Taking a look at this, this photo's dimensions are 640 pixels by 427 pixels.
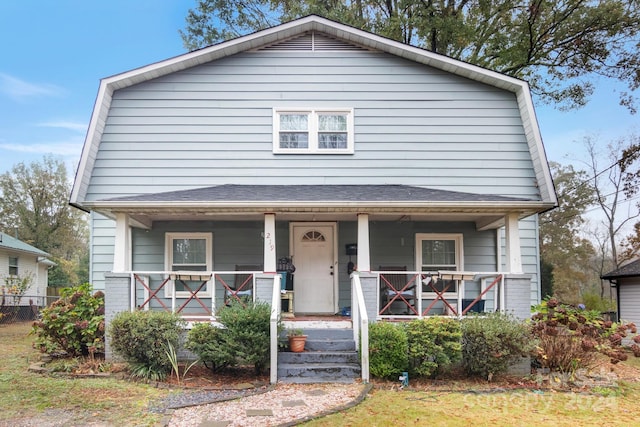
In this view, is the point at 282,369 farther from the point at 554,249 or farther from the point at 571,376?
the point at 554,249

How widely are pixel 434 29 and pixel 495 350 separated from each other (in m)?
12.7

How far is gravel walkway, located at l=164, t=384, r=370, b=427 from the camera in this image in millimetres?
5449

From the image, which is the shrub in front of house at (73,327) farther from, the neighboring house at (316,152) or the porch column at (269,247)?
the porch column at (269,247)

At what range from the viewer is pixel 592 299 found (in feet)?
62.2

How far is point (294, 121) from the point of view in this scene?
1049 centimetres

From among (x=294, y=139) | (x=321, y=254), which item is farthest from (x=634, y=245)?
(x=294, y=139)

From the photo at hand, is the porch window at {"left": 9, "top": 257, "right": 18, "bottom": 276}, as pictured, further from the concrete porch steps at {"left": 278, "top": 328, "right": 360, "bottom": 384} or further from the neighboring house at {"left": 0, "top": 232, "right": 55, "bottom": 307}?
the concrete porch steps at {"left": 278, "top": 328, "right": 360, "bottom": 384}

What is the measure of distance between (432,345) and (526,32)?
14004 millimetres

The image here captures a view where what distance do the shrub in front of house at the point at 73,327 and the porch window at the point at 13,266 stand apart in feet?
47.7

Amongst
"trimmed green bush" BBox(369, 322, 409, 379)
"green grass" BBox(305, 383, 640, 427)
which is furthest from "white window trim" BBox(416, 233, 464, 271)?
"green grass" BBox(305, 383, 640, 427)

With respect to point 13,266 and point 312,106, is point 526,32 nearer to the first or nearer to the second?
point 312,106

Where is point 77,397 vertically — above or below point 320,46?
below

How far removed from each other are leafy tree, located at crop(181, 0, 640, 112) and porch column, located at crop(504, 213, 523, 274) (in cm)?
998

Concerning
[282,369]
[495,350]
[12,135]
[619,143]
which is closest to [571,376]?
[495,350]
